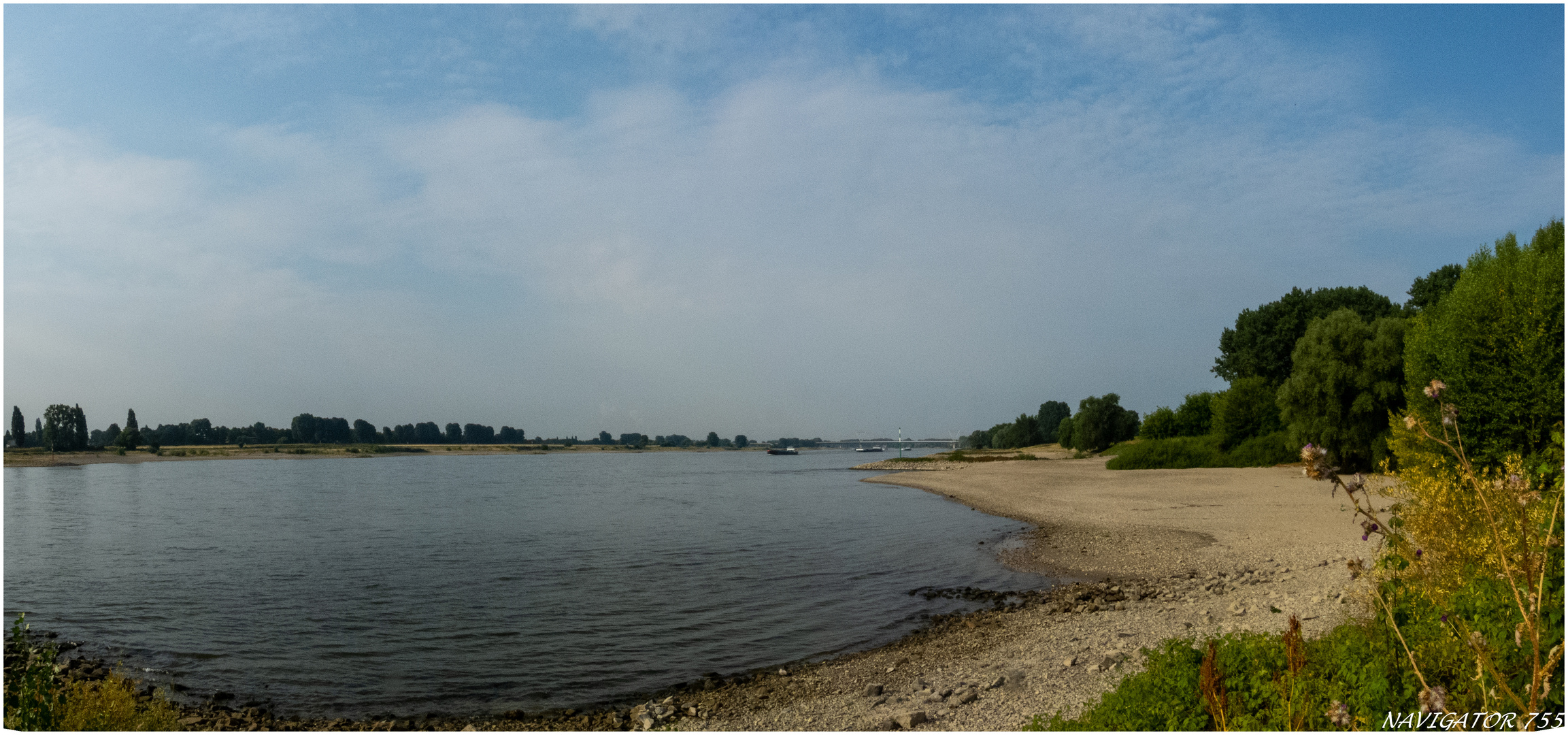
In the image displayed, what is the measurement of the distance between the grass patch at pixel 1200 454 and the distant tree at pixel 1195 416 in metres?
12.0

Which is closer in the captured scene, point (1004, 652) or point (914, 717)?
point (914, 717)

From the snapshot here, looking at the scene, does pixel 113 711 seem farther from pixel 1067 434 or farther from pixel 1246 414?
pixel 1067 434

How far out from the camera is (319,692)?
41.6 feet

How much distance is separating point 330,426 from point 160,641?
185541mm

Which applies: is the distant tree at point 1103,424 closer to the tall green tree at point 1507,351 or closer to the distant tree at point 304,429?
the tall green tree at point 1507,351

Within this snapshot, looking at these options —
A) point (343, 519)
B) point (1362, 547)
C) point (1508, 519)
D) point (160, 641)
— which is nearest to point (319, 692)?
point (160, 641)

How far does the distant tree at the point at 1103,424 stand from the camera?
91125 mm

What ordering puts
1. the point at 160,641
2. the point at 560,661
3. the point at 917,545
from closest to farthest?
the point at 560,661 < the point at 160,641 < the point at 917,545

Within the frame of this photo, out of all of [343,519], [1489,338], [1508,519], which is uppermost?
[1489,338]

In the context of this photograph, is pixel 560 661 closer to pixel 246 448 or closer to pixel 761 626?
pixel 761 626

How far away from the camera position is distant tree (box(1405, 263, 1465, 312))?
51.1 meters

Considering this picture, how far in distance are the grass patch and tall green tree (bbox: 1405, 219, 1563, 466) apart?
25.6 metres

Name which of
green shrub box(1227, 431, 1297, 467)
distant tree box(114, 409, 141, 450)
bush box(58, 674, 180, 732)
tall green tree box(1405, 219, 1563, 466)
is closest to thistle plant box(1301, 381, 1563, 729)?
bush box(58, 674, 180, 732)

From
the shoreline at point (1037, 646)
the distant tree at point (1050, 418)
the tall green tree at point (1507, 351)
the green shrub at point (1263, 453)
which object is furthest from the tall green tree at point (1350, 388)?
the distant tree at point (1050, 418)
